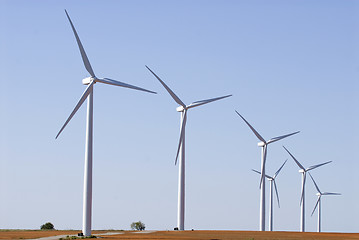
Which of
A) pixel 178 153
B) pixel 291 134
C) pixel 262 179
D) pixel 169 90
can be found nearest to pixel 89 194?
pixel 178 153

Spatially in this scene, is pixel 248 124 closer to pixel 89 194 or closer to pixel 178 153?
pixel 178 153

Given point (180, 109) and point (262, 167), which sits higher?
point (180, 109)

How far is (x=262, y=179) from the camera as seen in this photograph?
4486 inches

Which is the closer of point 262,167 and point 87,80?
point 87,80

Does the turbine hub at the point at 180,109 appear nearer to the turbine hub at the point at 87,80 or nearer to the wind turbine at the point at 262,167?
the wind turbine at the point at 262,167

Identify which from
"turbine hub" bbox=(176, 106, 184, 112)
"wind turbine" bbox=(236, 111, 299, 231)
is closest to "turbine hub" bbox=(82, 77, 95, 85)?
"turbine hub" bbox=(176, 106, 184, 112)

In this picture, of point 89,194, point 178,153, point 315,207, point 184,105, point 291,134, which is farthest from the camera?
point 315,207

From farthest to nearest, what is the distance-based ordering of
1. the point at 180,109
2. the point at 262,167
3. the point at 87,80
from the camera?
the point at 262,167 → the point at 180,109 → the point at 87,80

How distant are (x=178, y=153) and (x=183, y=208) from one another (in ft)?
24.7

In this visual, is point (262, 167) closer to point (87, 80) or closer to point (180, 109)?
point (180, 109)

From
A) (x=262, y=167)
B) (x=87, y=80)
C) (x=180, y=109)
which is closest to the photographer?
(x=87, y=80)

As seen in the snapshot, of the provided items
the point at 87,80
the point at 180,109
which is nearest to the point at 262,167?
the point at 180,109

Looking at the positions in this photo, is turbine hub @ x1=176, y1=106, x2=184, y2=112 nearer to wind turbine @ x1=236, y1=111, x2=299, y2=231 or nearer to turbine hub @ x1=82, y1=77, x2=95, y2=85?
wind turbine @ x1=236, y1=111, x2=299, y2=231

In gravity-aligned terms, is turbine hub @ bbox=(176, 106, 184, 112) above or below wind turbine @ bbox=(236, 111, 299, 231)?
above
